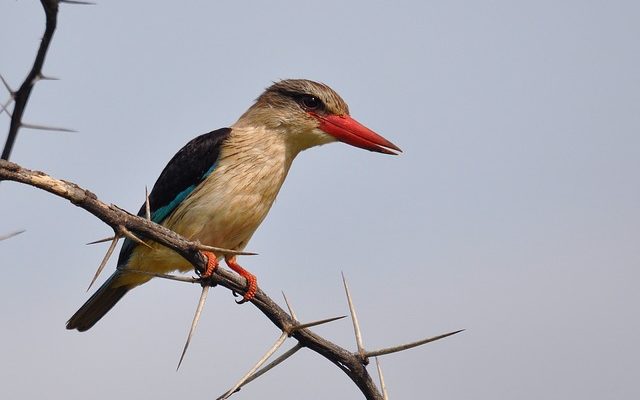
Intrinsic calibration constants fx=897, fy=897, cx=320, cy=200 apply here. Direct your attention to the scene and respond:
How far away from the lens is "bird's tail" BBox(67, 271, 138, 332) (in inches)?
234

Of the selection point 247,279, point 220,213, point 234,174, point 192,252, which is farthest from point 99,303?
point 192,252

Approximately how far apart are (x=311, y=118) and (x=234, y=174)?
2.72ft

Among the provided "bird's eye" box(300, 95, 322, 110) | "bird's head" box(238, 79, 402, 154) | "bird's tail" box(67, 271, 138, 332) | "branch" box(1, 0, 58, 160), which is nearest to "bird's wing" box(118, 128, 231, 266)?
"bird's tail" box(67, 271, 138, 332)

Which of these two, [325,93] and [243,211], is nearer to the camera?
[243,211]

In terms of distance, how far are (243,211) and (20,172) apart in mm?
2881

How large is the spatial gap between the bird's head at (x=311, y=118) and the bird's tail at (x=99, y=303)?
4.66 ft

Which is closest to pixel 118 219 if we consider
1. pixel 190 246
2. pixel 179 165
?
pixel 190 246

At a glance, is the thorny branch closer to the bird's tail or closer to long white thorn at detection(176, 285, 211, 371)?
long white thorn at detection(176, 285, 211, 371)

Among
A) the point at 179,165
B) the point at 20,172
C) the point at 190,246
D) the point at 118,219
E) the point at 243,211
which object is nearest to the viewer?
the point at 20,172

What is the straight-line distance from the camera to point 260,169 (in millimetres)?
5668

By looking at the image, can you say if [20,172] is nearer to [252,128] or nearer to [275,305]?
[275,305]

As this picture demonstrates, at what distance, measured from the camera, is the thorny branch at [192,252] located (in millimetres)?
2803

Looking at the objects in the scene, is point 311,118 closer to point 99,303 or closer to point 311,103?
point 311,103

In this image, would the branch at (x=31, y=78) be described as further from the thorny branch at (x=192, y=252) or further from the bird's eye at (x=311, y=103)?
the bird's eye at (x=311, y=103)
